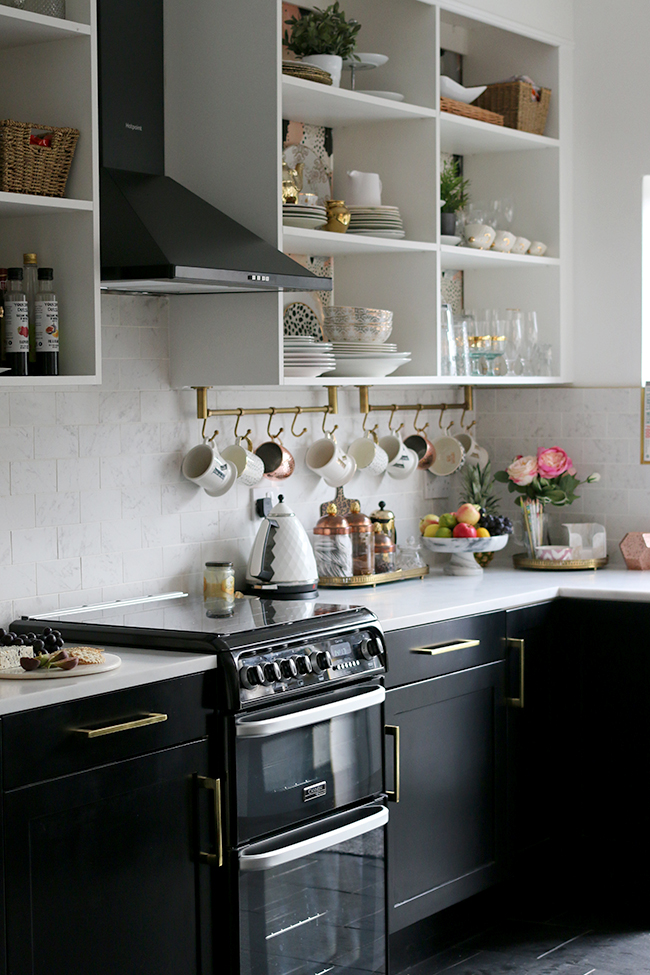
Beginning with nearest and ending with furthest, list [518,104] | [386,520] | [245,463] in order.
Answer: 1. [245,463]
2. [386,520]
3. [518,104]

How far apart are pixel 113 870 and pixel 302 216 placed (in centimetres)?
184

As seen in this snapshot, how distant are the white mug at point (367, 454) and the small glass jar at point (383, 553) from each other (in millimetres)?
261

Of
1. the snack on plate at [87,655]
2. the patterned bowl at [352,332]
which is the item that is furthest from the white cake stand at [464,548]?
the snack on plate at [87,655]

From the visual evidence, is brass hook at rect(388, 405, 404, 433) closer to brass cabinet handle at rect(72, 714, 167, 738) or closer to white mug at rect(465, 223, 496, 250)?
white mug at rect(465, 223, 496, 250)

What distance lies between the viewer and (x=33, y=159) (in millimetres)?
2738

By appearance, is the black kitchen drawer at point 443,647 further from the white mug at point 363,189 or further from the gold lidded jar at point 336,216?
the white mug at point 363,189

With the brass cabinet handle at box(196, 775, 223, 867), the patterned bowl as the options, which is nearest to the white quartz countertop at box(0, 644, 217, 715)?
the brass cabinet handle at box(196, 775, 223, 867)

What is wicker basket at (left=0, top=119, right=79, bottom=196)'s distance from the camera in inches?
106

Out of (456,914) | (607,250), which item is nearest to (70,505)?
(456,914)

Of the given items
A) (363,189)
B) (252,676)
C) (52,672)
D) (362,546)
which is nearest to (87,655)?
(52,672)

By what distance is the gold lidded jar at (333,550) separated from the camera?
3.77 meters

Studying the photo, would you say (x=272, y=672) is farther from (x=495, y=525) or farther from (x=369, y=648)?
(x=495, y=525)

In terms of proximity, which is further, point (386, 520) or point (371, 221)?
point (386, 520)

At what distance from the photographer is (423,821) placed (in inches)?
132
